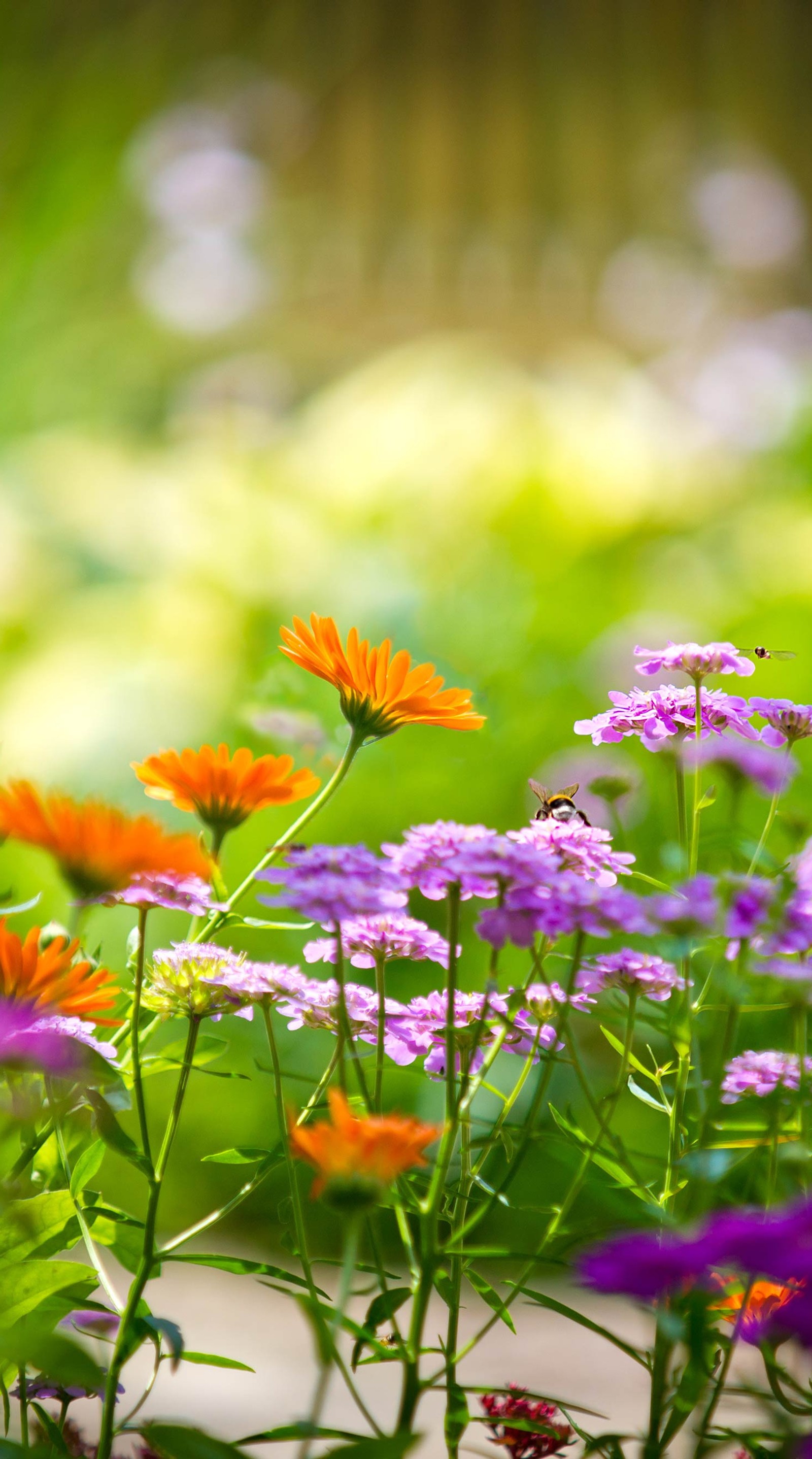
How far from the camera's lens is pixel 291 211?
10.1ft

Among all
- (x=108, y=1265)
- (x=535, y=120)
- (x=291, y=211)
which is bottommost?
(x=108, y=1265)

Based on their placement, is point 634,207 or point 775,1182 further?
point 634,207

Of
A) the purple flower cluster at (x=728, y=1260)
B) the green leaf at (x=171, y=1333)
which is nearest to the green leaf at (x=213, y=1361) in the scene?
the green leaf at (x=171, y=1333)

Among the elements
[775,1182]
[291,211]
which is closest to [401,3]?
[291,211]

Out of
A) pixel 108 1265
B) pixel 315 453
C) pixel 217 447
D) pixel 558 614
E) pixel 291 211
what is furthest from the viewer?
pixel 291 211

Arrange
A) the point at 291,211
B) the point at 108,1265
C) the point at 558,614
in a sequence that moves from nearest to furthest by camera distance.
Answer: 1. the point at 108,1265
2. the point at 558,614
3. the point at 291,211

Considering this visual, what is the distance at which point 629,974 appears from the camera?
303 mm

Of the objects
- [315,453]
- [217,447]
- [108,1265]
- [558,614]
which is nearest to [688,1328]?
[108,1265]

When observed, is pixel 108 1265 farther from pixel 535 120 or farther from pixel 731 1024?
pixel 535 120

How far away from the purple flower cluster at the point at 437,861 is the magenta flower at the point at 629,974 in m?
0.04

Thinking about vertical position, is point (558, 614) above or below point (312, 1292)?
above

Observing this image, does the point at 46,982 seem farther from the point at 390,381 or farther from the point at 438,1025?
the point at 390,381

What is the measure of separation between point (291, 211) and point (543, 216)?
691 millimetres

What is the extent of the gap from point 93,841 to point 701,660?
0.17 metres
